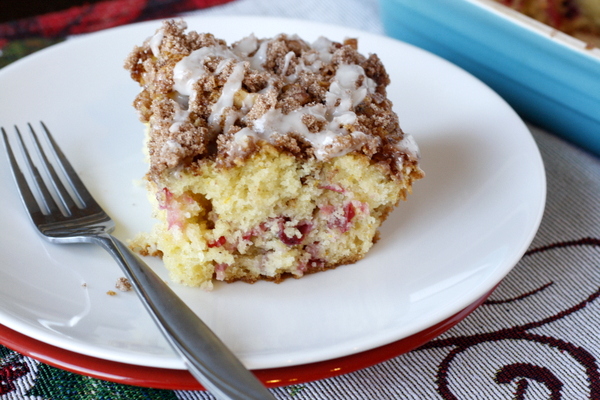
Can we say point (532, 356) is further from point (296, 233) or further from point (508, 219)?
point (296, 233)

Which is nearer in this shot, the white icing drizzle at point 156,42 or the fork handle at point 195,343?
the fork handle at point 195,343

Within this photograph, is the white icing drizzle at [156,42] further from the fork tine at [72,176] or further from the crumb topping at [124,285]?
the crumb topping at [124,285]

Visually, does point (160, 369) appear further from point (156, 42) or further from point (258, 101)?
point (156, 42)

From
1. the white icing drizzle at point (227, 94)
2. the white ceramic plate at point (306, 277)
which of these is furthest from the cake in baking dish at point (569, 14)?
the white icing drizzle at point (227, 94)

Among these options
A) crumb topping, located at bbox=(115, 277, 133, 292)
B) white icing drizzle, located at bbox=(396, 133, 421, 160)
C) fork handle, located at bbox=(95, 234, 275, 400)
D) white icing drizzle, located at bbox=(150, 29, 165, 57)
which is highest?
A: white icing drizzle, located at bbox=(150, 29, 165, 57)

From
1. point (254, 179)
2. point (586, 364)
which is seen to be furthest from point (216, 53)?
point (586, 364)

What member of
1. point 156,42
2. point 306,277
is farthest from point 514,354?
point 156,42

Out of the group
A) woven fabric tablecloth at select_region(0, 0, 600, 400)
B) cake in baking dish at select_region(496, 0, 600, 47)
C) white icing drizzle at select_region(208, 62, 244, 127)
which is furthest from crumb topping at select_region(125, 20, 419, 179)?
cake in baking dish at select_region(496, 0, 600, 47)

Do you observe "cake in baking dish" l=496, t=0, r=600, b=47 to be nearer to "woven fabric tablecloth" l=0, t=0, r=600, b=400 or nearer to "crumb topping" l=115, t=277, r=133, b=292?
"woven fabric tablecloth" l=0, t=0, r=600, b=400
